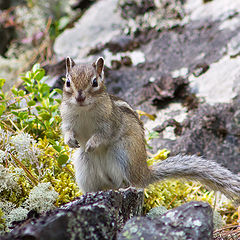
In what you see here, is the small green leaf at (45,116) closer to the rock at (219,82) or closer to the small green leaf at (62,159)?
the small green leaf at (62,159)

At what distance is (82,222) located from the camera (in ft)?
6.57

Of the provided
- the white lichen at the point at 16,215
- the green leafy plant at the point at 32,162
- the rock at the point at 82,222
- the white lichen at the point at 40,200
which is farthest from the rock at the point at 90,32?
the rock at the point at 82,222

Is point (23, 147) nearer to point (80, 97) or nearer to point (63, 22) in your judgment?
point (80, 97)

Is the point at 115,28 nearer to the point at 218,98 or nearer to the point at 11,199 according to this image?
the point at 218,98

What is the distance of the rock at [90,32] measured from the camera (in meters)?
6.28

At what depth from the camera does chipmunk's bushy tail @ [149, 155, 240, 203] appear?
10.9 ft

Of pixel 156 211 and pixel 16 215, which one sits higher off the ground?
pixel 16 215

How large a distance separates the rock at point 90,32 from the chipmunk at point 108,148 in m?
3.00

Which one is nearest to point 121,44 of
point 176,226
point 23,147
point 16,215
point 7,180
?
point 23,147

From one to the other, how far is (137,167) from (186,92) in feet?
6.86

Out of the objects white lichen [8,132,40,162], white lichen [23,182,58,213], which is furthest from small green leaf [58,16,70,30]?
white lichen [23,182,58,213]

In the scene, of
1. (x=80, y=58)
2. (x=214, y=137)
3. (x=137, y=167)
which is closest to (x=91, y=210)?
(x=137, y=167)

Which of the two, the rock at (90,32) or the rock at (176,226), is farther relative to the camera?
the rock at (90,32)

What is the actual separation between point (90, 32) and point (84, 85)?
3880mm
